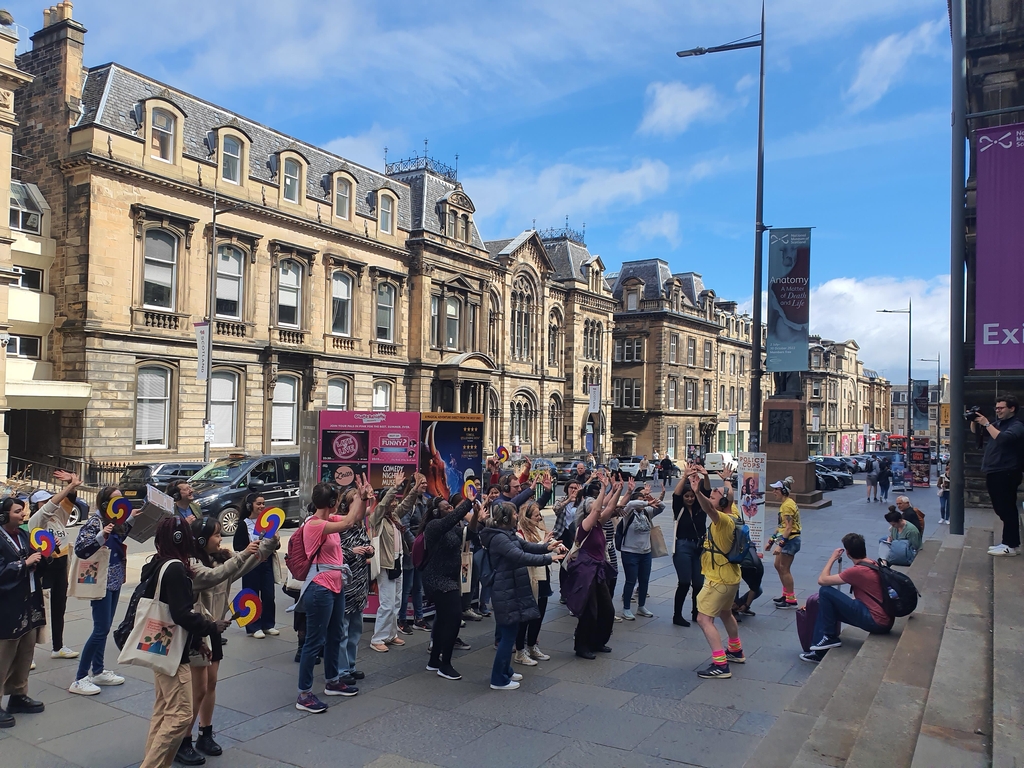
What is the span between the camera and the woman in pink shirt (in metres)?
6.63

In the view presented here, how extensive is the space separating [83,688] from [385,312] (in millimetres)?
30278

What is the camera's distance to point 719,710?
6.72 metres

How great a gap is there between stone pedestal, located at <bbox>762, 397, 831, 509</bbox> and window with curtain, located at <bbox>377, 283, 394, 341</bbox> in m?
18.6

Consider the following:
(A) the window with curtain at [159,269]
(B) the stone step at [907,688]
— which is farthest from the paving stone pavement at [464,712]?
(A) the window with curtain at [159,269]

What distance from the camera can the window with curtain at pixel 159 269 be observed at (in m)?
26.0

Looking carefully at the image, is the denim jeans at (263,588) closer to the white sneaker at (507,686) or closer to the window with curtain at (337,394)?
the white sneaker at (507,686)

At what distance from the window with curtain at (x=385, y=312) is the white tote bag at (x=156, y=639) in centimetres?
3126

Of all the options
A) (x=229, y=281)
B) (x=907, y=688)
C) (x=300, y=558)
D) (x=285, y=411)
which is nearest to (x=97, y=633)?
(x=300, y=558)

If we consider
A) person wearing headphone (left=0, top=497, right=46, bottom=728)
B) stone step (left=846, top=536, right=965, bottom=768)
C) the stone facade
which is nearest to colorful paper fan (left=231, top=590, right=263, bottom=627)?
person wearing headphone (left=0, top=497, right=46, bottom=728)

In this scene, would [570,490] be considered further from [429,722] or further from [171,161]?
[171,161]

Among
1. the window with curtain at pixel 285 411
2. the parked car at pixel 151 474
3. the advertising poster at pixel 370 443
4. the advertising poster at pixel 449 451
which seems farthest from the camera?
the window with curtain at pixel 285 411

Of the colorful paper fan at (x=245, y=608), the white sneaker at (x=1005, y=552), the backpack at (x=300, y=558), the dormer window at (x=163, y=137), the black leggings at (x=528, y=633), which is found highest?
the dormer window at (x=163, y=137)

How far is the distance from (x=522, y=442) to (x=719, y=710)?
130 feet

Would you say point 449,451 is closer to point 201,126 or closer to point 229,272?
point 229,272
